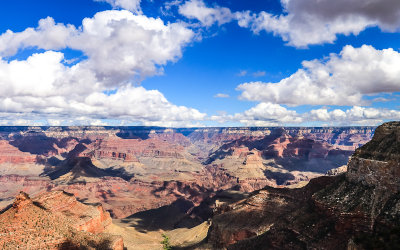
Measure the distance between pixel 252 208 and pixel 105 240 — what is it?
4444cm

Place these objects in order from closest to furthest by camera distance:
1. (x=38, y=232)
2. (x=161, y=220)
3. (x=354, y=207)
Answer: (x=354, y=207) → (x=38, y=232) → (x=161, y=220)

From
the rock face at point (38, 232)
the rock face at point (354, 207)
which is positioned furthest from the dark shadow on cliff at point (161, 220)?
the rock face at point (354, 207)

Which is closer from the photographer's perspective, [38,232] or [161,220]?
[38,232]

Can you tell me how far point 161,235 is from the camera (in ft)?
446

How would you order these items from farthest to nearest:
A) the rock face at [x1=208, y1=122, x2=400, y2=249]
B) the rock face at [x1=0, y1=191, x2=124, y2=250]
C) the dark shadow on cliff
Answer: the dark shadow on cliff < the rock face at [x1=0, y1=191, x2=124, y2=250] < the rock face at [x1=208, y1=122, x2=400, y2=249]

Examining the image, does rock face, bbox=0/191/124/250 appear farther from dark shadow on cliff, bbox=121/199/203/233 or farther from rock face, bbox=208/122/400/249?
dark shadow on cliff, bbox=121/199/203/233

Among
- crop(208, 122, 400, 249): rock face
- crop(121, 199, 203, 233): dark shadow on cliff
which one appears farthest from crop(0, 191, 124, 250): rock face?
crop(121, 199, 203, 233): dark shadow on cliff

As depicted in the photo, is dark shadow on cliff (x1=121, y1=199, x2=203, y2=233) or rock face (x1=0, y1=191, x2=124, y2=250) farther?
dark shadow on cliff (x1=121, y1=199, x2=203, y2=233)

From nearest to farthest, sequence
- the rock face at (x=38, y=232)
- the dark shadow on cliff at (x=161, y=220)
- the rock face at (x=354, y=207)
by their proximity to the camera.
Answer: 1. the rock face at (x=354, y=207)
2. the rock face at (x=38, y=232)
3. the dark shadow on cliff at (x=161, y=220)

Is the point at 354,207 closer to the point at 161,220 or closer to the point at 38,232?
the point at 38,232

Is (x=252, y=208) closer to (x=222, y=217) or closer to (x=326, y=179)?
(x=222, y=217)

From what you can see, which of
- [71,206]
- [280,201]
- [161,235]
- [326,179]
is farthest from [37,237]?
[161,235]

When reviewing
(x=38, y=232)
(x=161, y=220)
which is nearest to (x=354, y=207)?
(x=38, y=232)

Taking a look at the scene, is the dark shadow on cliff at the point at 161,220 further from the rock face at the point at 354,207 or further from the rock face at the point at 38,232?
the rock face at the point at 354,207
